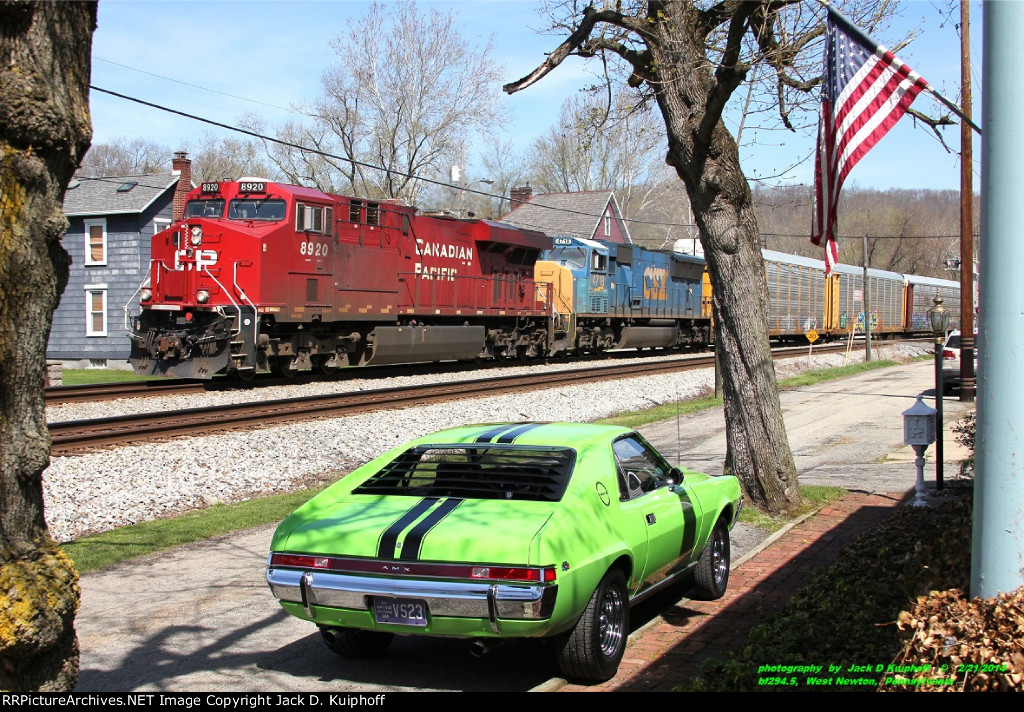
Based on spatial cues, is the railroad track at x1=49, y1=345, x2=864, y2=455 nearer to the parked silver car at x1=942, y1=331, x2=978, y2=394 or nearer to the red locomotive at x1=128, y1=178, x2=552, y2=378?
the red locomotive at x1=128, y1=178, x2=552, y2=378

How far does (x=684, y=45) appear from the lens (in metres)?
9.72

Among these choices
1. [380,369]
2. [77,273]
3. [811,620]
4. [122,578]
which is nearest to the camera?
[811,620]

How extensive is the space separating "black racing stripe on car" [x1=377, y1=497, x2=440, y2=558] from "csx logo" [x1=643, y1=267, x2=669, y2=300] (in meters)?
31.3

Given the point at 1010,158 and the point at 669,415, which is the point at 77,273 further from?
the point at 1010,158

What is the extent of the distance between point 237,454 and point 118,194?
25.4 m

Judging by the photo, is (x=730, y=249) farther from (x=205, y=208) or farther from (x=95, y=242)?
(x=95, y=242)

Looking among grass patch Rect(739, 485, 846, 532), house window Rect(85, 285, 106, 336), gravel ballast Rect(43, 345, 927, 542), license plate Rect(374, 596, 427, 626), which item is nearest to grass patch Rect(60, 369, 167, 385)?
house window Rect(85, 285, 106, 336)

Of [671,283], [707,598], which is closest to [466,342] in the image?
[671,283]

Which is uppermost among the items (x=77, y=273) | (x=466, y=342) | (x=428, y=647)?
(x=77, y=273)

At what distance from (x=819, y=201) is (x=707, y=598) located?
14.1 feet

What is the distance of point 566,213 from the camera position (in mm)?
56562

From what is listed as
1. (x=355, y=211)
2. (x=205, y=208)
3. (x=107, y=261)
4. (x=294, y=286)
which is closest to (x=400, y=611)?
(x=294, y=286)

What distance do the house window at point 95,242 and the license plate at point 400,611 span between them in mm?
32952

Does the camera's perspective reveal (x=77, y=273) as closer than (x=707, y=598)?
No
